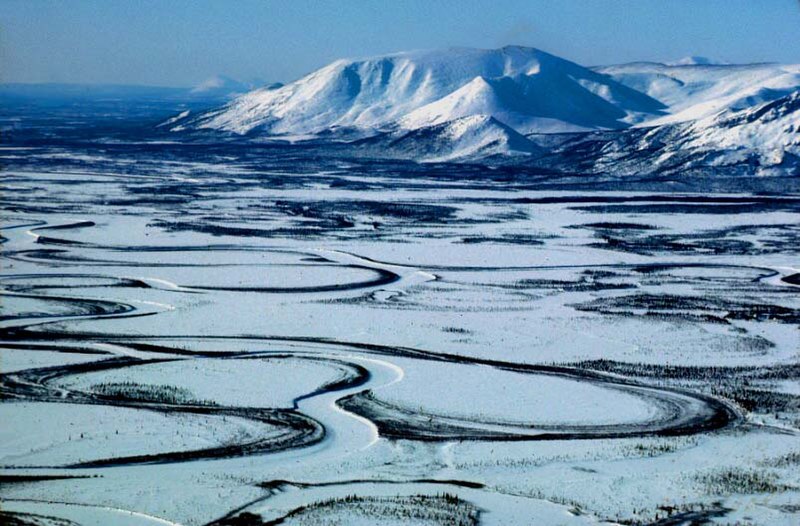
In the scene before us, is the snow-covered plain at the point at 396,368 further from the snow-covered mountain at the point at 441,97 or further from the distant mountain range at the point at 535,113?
the snow-covered mountain at the point at 441,97

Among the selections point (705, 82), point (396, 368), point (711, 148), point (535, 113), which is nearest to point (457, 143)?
point (535, 113)

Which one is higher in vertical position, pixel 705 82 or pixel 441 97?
pixel 705 82

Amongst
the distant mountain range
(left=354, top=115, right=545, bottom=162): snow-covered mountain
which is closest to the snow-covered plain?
the distant mountain range

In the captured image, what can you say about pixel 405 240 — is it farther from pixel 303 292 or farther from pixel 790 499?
A: pixel 790 499

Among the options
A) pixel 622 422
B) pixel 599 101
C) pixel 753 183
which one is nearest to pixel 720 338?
pixel 622 422

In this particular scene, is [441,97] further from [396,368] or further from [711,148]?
[396,368]

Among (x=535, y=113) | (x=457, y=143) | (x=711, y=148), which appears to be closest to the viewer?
(x=711, y=148)

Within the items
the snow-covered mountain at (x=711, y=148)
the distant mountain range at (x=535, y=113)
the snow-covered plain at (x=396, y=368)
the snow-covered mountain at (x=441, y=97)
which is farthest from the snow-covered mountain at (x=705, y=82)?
the snow-covered plain at (x=396, y=368)
